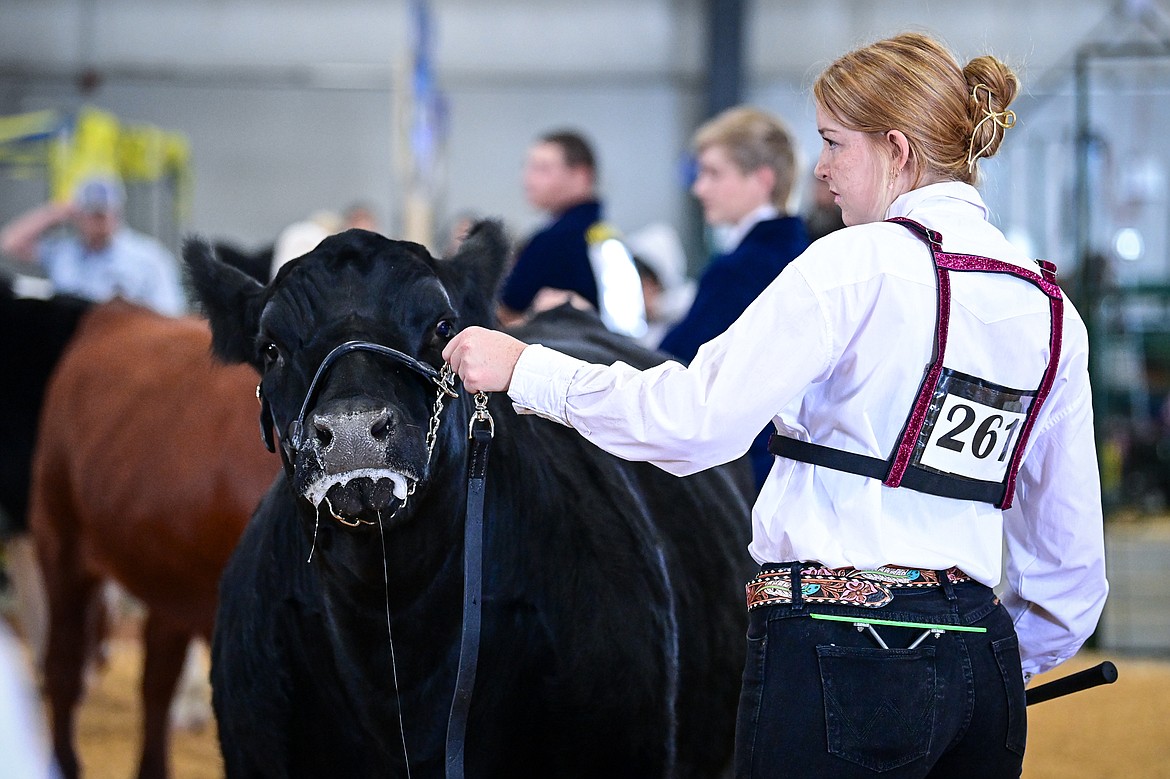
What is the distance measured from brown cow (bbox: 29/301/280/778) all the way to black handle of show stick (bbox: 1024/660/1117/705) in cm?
234

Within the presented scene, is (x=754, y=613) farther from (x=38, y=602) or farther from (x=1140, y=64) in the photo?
(x=1140, y=64)

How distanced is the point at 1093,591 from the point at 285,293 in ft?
4.59

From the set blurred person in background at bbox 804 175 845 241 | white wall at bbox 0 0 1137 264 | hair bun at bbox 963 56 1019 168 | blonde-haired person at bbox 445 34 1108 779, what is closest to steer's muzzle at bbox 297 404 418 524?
blonde-haired person at bbox 445 34 1108 779

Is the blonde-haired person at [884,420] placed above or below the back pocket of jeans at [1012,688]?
above

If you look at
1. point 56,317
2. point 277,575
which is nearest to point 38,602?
point 56,317

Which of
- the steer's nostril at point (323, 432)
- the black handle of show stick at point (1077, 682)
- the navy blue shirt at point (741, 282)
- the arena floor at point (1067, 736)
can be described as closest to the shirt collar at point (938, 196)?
the black handle of show stick at point (1077, 682)

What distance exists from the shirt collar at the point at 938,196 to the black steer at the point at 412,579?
2.62 ft

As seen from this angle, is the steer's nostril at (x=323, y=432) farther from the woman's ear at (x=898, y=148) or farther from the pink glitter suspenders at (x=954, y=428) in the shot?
the woman's ear at (x=898, y=148)

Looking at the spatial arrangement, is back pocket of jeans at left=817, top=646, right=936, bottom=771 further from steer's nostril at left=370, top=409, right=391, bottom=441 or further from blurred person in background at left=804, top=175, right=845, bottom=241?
blurred person in background at left=804, top=175, right=845, bottom=241

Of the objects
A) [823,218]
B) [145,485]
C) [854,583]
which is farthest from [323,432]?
[823,218]

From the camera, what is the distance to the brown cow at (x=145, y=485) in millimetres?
3996

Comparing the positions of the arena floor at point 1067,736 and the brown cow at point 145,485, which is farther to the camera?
the arena floor at point 1067,736

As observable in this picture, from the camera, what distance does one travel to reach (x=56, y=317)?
534 cm

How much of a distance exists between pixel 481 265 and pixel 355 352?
0.51m
